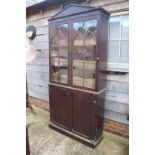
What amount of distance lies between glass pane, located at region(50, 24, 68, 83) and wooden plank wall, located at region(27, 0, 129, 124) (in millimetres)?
578

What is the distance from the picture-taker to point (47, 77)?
298cm

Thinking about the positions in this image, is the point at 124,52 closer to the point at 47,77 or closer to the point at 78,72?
the point at 78,72

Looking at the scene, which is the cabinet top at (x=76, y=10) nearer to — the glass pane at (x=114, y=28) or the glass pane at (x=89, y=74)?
the glass pane at (x=114, y=28)

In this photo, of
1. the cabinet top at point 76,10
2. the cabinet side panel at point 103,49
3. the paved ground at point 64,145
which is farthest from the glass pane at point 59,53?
the paved ground at point 64,145

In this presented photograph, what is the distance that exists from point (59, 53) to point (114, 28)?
86cm

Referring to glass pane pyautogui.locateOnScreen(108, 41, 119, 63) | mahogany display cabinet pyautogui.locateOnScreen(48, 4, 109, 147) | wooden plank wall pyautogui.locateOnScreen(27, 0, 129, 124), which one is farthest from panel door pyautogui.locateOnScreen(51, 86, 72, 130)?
glass pane pyautogui.locateOnScreen(108, 41, 119, 63)

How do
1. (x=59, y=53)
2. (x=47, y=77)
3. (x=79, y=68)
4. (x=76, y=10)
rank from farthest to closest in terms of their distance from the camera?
(x=47, y=77) < (x=59, y=53) < (x=79, y=68) < (x=76, y=10)

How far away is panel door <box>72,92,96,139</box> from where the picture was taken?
1.95 metres

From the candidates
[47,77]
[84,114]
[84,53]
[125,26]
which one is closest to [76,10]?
[84,53]

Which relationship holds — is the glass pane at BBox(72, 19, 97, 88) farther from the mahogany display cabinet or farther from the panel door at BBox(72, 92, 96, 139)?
the panel door at BBox(72, 92, 96, 139)

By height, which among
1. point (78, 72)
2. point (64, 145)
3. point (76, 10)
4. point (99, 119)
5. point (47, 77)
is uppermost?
point (76, 10)

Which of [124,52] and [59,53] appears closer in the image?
[124,52]
